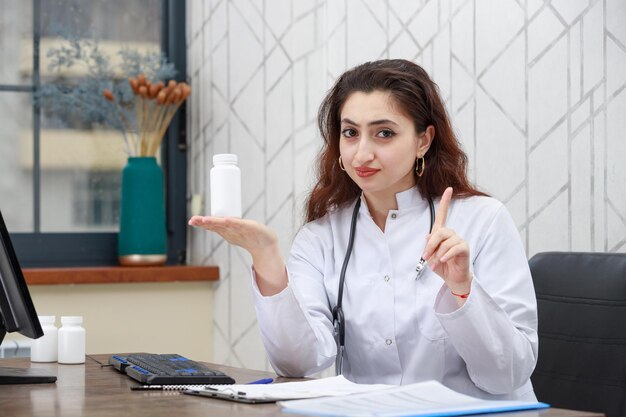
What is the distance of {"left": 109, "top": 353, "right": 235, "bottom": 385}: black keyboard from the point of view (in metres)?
1.58

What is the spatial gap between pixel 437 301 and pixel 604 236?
61 centimetres

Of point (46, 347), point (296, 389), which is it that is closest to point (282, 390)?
point (296, 389)

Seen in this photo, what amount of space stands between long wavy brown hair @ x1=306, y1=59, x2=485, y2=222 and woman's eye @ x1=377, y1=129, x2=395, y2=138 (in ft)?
0.21

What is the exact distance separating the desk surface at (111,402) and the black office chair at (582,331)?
25.2 inches

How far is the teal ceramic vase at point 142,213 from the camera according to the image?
134 inches

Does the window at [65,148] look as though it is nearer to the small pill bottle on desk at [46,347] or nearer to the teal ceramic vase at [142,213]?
the teal ceramic vase at [142,213]

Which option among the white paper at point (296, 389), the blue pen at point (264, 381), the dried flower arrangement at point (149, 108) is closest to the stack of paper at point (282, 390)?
the white paper at point (296, 389)

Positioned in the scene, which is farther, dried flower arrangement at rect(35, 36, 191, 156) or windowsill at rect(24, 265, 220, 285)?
dried flower arrangement at rect(35, 36, 191, 156)

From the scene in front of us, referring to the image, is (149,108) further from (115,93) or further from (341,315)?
(341,315)

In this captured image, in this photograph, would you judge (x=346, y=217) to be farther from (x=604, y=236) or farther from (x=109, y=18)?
(x=109, y=18)

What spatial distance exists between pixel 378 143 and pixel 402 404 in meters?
0.87

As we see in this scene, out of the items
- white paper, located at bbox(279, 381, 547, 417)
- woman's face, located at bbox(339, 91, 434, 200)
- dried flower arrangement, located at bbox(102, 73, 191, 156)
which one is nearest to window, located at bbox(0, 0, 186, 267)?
dried flower arrangement, located at bbox(102, 73, 191, 156)

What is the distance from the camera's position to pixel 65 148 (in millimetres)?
3547

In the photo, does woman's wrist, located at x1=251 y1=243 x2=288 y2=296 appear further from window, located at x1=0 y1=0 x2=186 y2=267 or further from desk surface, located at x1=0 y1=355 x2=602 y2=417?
window, located at x1=0 y1=0 x2=186 y2=267
